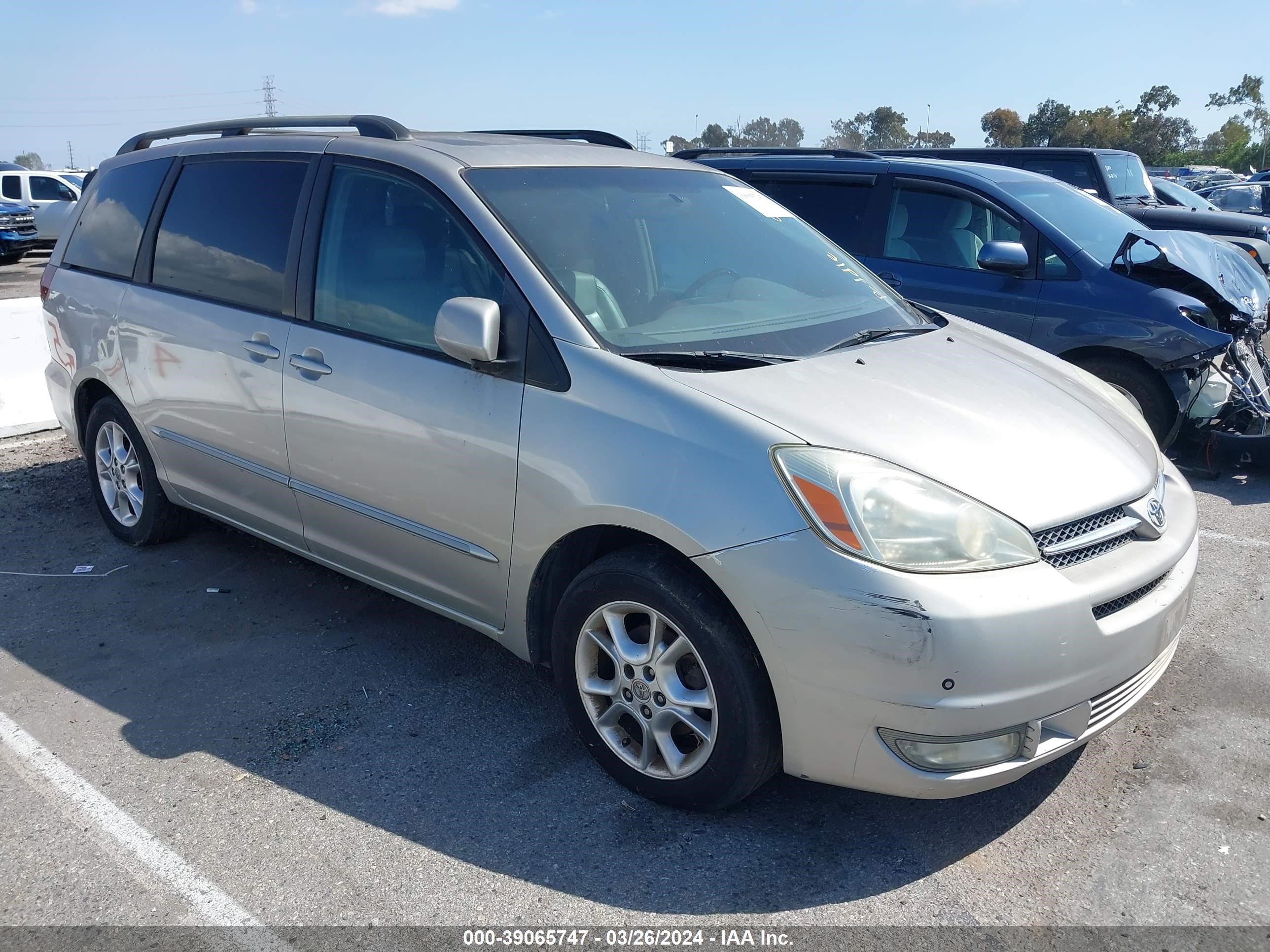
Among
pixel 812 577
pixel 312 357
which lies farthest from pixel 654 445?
pixel 312 357

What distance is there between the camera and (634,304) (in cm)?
337

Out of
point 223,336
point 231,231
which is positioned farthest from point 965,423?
point 231,231

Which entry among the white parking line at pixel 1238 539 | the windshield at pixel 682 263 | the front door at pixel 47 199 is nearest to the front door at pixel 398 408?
the windshield at pixel 682 263

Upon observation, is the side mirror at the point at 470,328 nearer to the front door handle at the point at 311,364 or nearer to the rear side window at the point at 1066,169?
the front door handle at the point at 311,364

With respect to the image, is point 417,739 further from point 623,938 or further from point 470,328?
point 470,328

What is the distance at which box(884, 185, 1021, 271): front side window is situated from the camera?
21.8 ft

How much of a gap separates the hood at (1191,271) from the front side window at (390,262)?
449 centimetres

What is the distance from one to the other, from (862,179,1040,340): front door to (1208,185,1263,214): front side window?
19.4 metres

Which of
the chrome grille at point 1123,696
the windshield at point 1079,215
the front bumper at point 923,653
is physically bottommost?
the chrome grille at point 1123,696

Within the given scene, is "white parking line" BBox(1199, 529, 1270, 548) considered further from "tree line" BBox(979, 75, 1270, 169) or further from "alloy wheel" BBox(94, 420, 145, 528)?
"tree line" BBox(979, 75, 1270, 169)

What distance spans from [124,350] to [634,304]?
8.72 ft

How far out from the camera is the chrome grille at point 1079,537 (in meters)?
2.69

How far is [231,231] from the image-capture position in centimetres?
428

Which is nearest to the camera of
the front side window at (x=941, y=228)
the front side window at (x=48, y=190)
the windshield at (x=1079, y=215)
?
the windshield at (x=1079, y=215)
